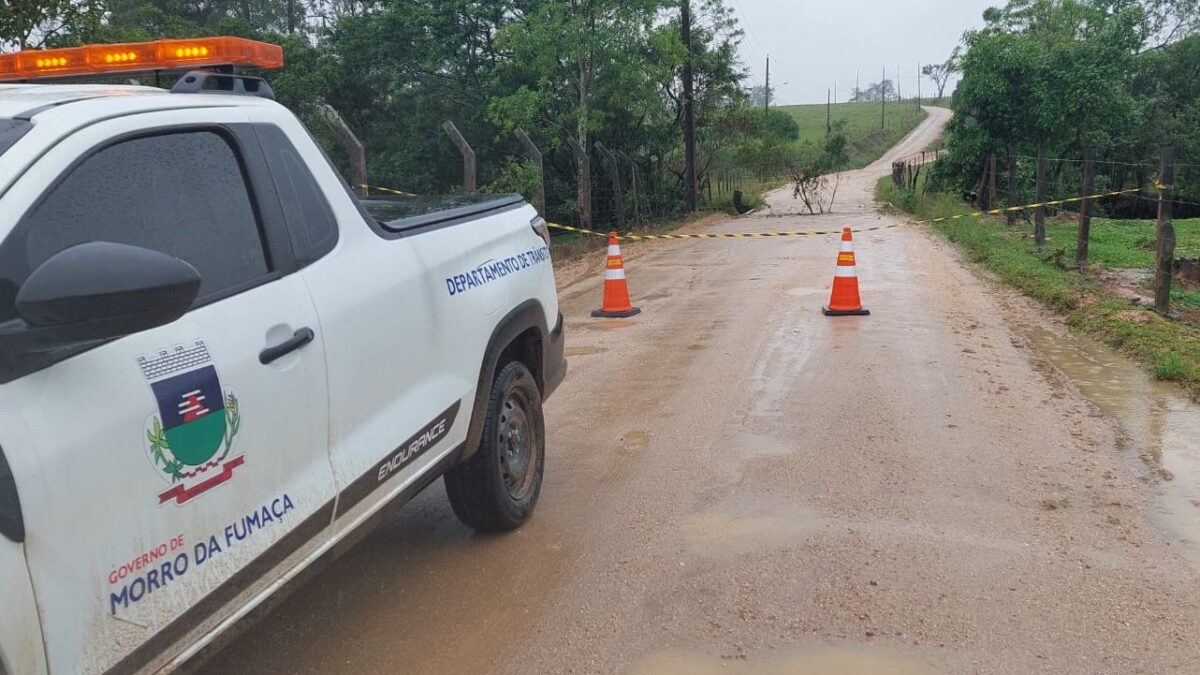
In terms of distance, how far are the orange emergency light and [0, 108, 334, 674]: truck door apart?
34cm

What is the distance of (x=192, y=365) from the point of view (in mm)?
2344

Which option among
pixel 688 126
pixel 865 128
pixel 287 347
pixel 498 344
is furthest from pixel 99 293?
pixel 865 128

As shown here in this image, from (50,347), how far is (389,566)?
234 cm

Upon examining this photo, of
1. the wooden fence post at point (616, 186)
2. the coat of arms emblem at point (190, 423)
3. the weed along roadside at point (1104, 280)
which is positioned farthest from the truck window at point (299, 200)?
the wooden fence post at point (616, 186)

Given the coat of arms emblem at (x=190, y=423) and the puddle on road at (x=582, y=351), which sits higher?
the coat of arms emblem at (x=190, y=423)

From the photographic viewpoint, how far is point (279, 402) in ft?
8.65

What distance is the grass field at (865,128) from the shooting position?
70.8m

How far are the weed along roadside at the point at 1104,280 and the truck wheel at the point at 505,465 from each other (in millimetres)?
4797

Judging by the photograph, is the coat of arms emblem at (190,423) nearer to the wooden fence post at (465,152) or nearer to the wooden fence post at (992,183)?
→ the wooden fence post at (465,152)

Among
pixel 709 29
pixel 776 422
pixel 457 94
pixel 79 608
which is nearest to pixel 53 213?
pixel 79 608

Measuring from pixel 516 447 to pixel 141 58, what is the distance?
219cm

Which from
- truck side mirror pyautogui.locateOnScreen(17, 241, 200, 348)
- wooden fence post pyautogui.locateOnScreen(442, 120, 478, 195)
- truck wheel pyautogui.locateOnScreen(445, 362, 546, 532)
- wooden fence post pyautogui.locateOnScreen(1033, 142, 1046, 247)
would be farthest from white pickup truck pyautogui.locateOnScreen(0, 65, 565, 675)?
wooden fence post pyautogui.locateOnScreen(1033, 142, 1046, 247)

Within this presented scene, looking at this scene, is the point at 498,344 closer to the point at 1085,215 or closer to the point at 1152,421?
the point at 1152,421

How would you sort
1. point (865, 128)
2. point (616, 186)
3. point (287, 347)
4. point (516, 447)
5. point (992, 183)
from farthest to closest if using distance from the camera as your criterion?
1. point (865, 128)
2. point (992, 183)
3. point (616, 186)
4. point (516, 447)
5. point (287, 347)
